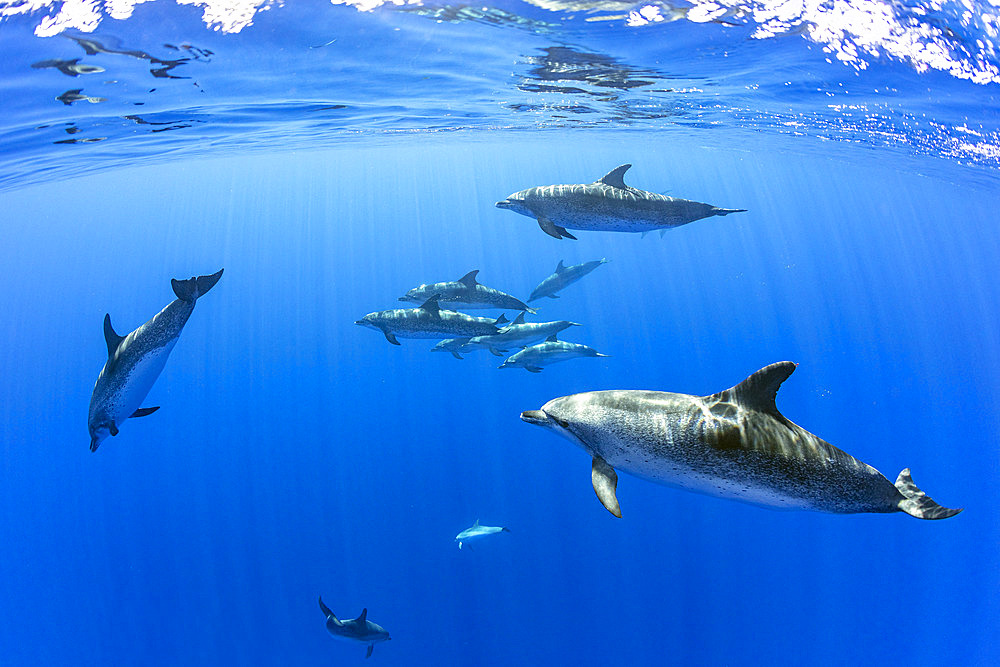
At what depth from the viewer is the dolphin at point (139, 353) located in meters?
5.92

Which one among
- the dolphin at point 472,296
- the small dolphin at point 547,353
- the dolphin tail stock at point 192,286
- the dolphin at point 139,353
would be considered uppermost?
the dolphin tail stock at point 192,286

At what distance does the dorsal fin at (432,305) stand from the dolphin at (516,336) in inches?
38.3

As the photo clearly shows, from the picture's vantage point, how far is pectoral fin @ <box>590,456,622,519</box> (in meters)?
3.56

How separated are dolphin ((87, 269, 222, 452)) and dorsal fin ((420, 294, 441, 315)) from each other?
4.04 metres

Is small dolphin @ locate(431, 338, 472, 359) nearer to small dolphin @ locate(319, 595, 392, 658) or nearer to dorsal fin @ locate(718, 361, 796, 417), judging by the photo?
small dolphin @ locate(319, 595, 392, 658)

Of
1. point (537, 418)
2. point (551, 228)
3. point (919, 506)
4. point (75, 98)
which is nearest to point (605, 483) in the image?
A: point (537, 418)

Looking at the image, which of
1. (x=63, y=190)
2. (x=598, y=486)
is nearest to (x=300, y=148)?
(x=63, y=190)

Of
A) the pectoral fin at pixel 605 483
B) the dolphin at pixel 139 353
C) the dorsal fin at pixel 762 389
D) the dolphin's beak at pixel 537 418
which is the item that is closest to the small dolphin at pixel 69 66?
the dolphin at pixel 139 353

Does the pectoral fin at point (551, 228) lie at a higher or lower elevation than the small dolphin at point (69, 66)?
lower

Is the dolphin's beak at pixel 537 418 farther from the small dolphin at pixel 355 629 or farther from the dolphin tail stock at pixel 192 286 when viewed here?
the small dolphin at pixel 355 629

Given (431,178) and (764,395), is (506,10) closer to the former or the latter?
(764,395)

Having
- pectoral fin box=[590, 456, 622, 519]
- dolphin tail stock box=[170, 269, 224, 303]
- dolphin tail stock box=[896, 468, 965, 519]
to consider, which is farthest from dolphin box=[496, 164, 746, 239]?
dolphin tail stock box=[170, 269, 224, 303]

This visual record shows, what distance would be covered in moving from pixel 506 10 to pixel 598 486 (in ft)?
26.4

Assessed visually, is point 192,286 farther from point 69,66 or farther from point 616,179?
point 69,66
